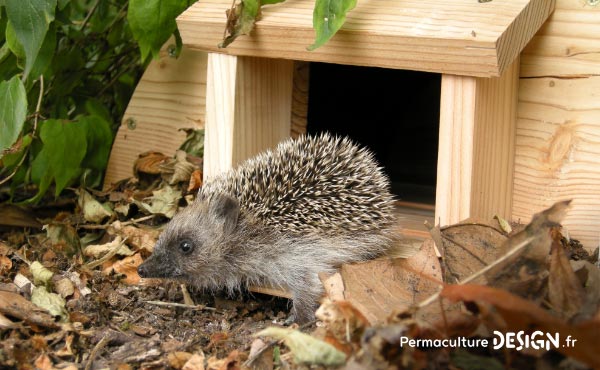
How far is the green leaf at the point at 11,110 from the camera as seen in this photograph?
4.05 m

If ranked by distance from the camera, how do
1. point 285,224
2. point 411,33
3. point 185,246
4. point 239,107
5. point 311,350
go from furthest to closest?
point 239,107 < point 185,246 < point 285,224 < point 411,33 < point 311,350

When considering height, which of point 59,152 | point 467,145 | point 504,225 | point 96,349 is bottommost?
point 96,349

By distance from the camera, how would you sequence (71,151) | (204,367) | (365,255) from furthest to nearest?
1. (71,151)
2. (365,255)
3. (204,367)

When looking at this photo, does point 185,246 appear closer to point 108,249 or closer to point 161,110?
→ point 108,249

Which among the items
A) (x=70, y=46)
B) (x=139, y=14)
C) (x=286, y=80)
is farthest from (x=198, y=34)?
(x=70, y=46)

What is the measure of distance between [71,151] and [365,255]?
6.12ft

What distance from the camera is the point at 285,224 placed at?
414cm

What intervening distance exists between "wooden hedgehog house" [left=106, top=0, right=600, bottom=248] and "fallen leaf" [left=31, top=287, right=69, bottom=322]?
1086mm

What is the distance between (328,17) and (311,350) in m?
1.60

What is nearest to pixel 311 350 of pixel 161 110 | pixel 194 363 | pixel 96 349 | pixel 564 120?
pixel 194 363

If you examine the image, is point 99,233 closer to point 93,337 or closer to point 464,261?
point 93,337

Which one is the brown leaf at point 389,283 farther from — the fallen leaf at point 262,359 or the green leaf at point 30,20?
the green leaf at point 30,20

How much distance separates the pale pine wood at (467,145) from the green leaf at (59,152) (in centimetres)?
222

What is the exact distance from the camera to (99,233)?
199 inches
